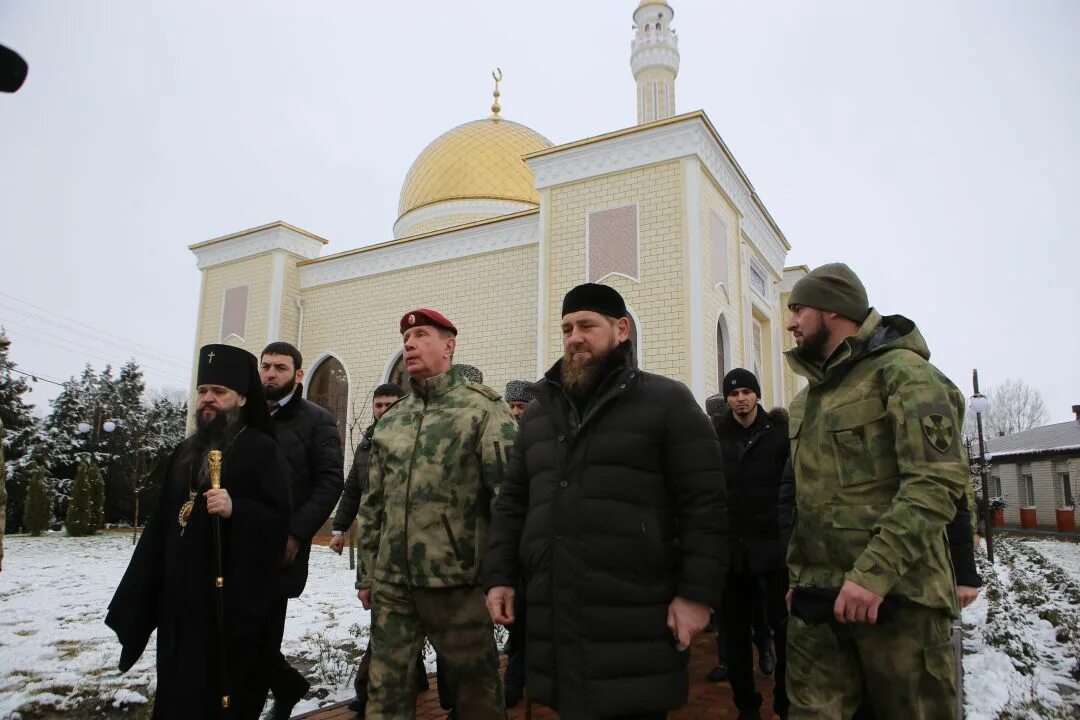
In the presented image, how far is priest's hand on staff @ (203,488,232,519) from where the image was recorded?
2822mm

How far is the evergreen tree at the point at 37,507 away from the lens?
1603 cm

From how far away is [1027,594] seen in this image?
27.6 ft

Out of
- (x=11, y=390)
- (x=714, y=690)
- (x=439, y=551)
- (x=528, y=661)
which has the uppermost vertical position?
(x=11, y=390)

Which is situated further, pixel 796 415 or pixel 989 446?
pixel 989 446

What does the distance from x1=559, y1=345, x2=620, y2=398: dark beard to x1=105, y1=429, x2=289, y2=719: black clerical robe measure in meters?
1.52

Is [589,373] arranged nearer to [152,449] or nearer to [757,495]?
[757,495]

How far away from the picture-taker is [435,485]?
3.04 meters

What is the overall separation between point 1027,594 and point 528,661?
28.5 ft

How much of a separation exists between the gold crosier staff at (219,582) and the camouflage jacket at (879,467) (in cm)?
225

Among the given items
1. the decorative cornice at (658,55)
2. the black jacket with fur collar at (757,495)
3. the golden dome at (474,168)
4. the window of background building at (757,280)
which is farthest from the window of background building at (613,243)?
the black jacket with fur collar at (757,495)

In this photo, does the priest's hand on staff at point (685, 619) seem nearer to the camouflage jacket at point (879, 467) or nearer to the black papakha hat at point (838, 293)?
the camouflage jacket at point (879, 467)

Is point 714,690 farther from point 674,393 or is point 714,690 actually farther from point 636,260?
point 636,260

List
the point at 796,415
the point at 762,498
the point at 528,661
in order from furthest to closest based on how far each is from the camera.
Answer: the point at 762,498
the point at 796,415
the point at 528,661

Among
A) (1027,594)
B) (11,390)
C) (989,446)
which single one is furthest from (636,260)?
(989,446)
